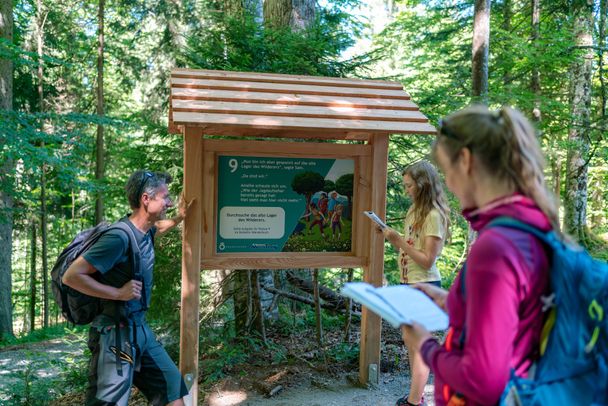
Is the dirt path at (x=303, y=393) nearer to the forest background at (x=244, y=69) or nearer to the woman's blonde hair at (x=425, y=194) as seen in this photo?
the forest background at (x=244, y=69)

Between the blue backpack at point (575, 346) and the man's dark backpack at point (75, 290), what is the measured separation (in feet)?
8.19

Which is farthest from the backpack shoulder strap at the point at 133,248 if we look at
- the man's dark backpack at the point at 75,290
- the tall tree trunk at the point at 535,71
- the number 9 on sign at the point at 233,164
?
the tall tree trunk at the point at 535,71

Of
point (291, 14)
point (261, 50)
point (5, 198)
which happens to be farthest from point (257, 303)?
point (5, 198)

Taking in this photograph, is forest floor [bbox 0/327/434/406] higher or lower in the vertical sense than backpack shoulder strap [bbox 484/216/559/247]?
lower

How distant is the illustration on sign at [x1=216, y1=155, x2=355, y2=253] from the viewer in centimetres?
468

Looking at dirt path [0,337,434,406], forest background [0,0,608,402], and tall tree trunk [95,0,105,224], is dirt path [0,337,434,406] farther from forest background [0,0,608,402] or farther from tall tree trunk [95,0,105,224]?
tall tree trunk [95,0,105,224]

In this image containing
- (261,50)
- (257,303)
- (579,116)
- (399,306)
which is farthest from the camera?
(579,116)

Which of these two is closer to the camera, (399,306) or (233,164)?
(399,306)

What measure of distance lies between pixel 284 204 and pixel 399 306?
10.3ft

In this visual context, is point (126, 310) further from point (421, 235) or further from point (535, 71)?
point (535, 71)

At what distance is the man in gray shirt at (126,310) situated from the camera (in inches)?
129

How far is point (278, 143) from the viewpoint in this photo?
4738 millimetres

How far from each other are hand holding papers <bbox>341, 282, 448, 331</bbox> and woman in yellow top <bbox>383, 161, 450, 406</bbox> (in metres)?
2.17

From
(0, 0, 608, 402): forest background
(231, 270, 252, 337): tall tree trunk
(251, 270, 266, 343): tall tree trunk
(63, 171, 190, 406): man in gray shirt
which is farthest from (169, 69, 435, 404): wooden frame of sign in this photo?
(231, 270, 252, 337): tall tree trunk
